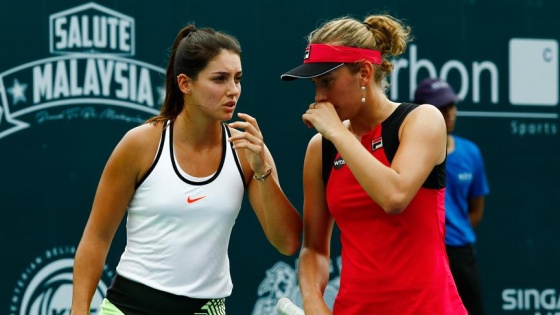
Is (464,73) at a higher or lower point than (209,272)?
higher

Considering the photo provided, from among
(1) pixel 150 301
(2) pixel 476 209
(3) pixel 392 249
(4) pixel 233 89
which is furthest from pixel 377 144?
(2) pixel 476 209

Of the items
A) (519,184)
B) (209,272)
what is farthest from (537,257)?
(209,272)

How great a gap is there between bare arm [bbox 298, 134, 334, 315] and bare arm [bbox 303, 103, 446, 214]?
0.71ft

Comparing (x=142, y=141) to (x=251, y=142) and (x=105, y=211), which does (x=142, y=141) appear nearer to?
(x=105, y=211)

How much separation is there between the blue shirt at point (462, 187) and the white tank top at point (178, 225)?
267 cm

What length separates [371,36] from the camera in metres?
3.31

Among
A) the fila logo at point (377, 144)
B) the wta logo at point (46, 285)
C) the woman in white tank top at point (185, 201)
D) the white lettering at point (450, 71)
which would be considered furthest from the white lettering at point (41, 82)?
the fila logo at point (377, 144)

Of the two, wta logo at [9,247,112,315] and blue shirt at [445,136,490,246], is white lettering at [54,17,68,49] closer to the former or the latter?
wta logo at [9,247,112,315]

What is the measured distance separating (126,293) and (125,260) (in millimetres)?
111

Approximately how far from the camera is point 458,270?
592 cm

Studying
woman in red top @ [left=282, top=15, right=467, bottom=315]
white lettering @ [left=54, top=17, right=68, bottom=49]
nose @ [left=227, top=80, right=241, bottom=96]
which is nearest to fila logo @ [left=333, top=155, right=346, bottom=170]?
woman in red top @ [left=282, top=15, right=467, bottom=315]

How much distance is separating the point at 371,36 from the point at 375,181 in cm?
53

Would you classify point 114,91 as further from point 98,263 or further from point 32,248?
point 98,263

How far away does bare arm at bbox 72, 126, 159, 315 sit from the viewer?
346 cm
